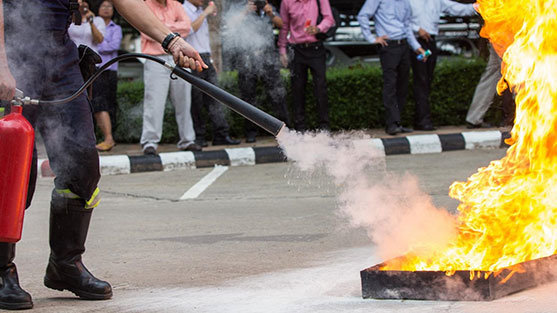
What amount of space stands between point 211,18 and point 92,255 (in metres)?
7.02

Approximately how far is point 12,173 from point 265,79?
23.2ft

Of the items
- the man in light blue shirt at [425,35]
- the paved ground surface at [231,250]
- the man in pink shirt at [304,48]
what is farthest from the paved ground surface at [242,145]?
the paved ground surface at [231,250]

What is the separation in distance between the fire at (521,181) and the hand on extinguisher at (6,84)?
5.82 feet

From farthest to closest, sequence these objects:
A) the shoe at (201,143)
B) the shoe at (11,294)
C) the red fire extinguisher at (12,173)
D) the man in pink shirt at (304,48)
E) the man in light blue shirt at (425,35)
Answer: the man in light blue shirt at (425,35) → the shoe at (201,143) → the man in pink shirt at (304,48) → the shoe at (11,294) → the red fire extinguisher at (12,173)

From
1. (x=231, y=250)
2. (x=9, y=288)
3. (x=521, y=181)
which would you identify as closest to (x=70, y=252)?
(x=9, y=288)

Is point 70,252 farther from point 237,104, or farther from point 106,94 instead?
point 106,94

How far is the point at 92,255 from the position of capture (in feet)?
18.4

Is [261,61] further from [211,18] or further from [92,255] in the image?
[92,255]

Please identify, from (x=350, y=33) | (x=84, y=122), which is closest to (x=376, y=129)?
(x=350, y=33)

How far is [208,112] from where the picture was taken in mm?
10828

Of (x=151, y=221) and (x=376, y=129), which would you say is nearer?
(x=151, y=221)

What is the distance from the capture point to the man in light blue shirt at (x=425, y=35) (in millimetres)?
11438

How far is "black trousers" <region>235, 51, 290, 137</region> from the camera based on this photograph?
10602 millimetres

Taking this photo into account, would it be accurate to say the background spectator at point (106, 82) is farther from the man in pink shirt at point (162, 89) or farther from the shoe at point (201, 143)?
the shoe at point (201, 143)
